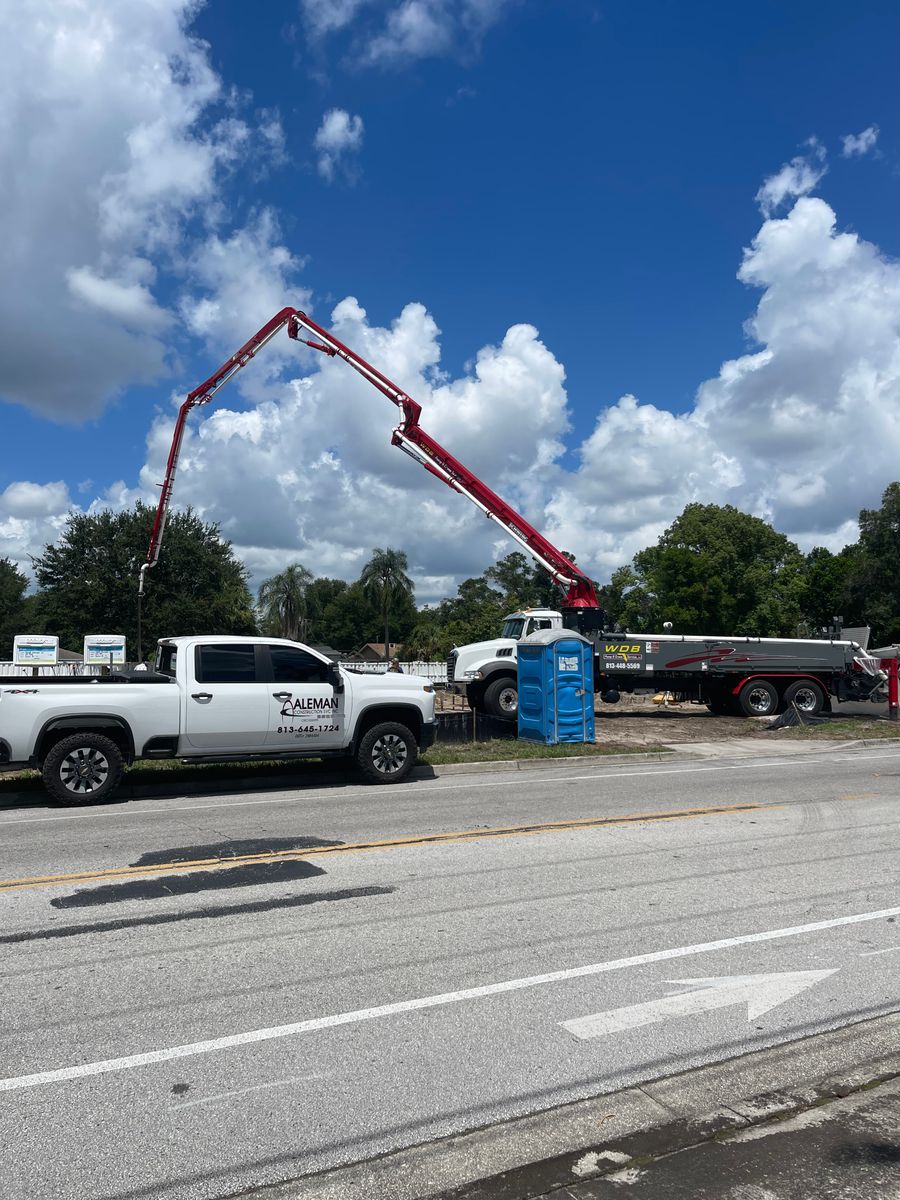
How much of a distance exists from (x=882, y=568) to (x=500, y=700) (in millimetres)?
51076

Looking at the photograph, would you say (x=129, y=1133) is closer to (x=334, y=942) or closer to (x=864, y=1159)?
(x=334, y=942)

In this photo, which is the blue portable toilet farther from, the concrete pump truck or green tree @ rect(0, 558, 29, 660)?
green tree @ rect(0, 558, 29, 660)

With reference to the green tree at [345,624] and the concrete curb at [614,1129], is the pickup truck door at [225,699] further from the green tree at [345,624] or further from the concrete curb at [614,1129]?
the green tree at [345,624]

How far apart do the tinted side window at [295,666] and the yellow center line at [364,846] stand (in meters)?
4.05

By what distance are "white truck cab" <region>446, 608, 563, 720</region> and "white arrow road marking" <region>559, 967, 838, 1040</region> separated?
15.9 m

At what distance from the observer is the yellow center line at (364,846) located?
24.4 feet

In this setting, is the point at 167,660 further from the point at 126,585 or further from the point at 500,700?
the point at 126,585

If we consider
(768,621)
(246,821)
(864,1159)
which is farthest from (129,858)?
(768,621)

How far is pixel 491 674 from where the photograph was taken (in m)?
21.7

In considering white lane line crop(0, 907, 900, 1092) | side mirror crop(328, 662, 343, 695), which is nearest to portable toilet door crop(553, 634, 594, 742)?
side mirror crop(328, 662, 343, 695)

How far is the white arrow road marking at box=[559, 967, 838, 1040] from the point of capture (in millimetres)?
4609

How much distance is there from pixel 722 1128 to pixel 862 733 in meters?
18.1

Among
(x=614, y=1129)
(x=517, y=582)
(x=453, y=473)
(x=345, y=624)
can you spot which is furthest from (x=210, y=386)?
(x=345, y=624)

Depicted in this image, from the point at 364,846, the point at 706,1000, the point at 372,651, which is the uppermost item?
the point at 372,651
